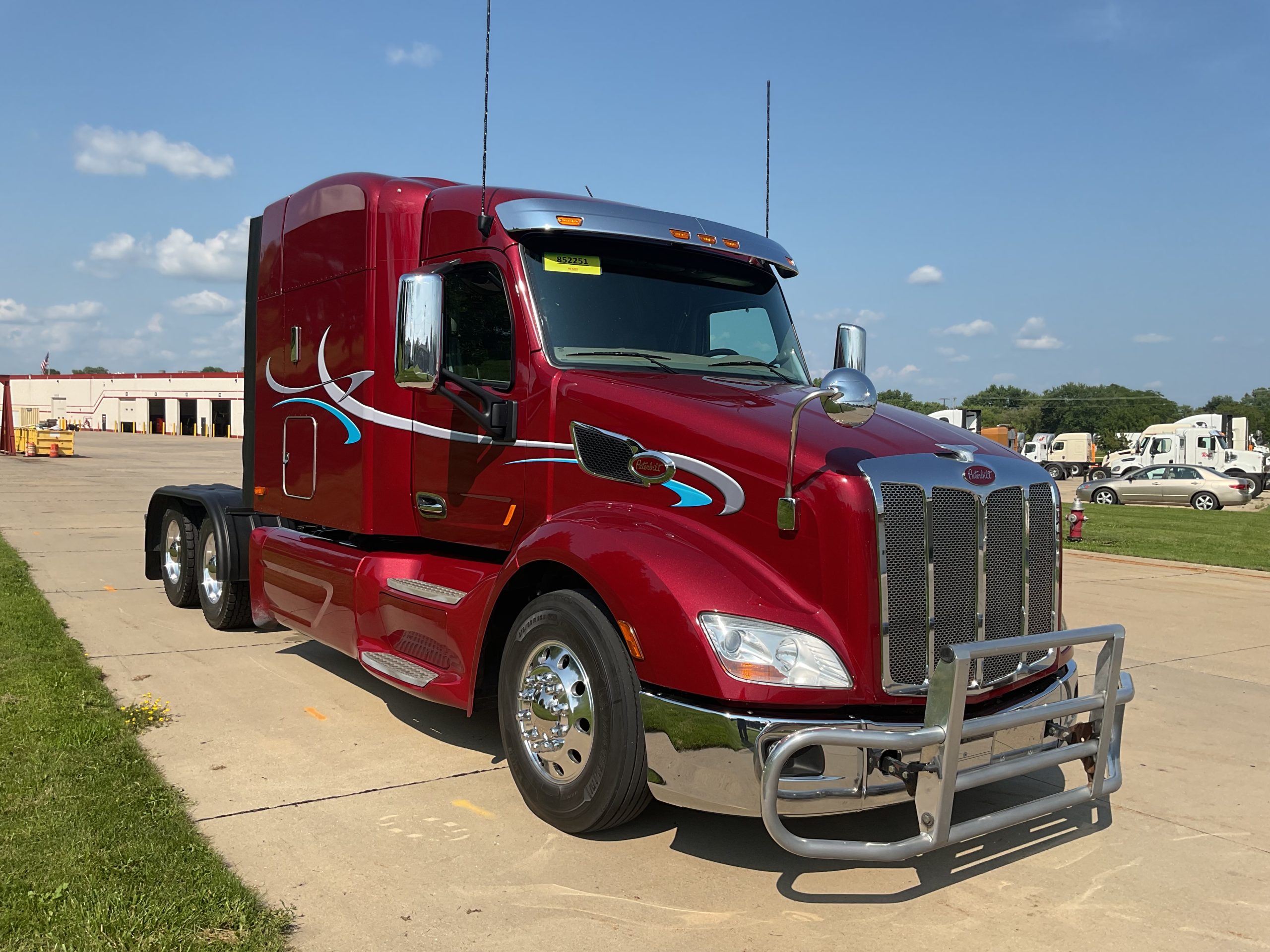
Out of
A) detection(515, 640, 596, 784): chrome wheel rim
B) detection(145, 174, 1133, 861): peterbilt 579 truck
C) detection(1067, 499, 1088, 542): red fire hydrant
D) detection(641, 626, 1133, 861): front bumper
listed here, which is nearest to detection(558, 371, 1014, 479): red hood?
detection(145, 174, 1133, 861): peterbilt 579 truck

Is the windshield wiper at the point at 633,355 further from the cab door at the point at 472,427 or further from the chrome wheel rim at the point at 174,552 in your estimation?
the chrome wheel rim at the point at 174,552

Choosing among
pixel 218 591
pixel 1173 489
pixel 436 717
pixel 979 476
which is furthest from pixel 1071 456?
pixel 979 476

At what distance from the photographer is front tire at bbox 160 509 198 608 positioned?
28.2 feet

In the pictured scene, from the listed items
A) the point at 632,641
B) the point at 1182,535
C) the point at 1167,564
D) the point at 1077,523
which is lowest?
the point at 1167,564

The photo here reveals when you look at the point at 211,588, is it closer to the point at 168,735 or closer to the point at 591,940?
the point at 168,735

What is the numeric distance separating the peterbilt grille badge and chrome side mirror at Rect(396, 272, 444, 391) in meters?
1.10

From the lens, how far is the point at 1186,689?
7.04m

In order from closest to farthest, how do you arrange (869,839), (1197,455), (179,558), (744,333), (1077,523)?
(869,839) < (744,333) < (179,558) < (1077,523) < (1197,455)

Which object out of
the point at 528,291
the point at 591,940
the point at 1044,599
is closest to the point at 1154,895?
the point at 1044,599

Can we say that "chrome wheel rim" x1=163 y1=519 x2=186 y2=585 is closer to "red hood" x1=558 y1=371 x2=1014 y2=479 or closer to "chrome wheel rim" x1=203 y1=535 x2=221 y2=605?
"chrome wheel rim" x1=203 y1=535 x2=221 y2=605

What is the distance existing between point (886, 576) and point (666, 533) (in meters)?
0.84

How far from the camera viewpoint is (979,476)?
12.7ft

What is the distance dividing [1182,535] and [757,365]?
18090 millimetres

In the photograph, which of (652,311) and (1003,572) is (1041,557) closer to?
(1003,572)
